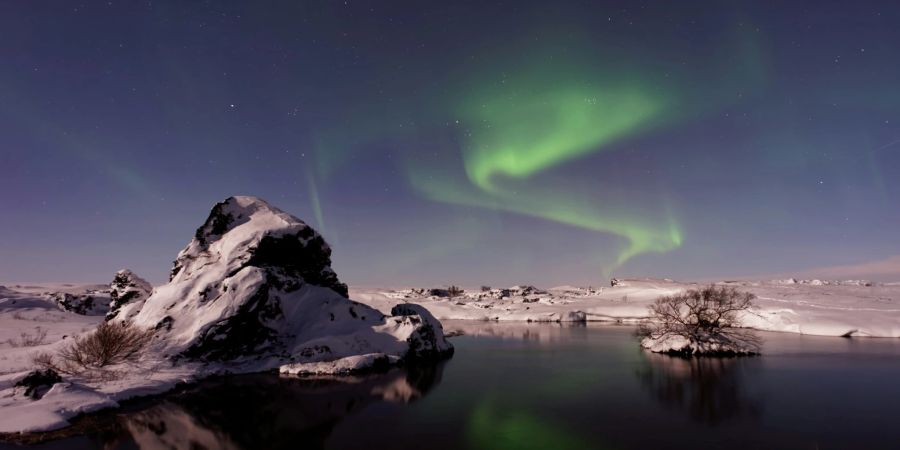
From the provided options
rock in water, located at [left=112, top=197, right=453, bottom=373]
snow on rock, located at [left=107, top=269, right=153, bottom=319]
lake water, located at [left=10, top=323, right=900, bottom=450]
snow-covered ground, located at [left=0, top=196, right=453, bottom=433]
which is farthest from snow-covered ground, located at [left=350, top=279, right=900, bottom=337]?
snow on rock, located at [left=107, top=269, right=153, bottom=319]

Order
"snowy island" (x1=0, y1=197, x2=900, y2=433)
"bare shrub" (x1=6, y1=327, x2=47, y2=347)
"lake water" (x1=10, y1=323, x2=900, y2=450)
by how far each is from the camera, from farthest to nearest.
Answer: "bare shrub" (x1=6, y1=327, x2=47, y2=347) → "snowy island" (x1=0, y1=197, x2=900, y2=433) → "lake water" (x1=10, y1=323, x2=900, y2=450)

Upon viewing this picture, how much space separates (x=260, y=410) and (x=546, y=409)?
14.3m

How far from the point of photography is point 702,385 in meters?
28.5

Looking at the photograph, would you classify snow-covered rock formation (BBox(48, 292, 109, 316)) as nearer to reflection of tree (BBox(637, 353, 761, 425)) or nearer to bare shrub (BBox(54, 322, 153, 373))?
bare shrub (BBox(54, 322, 153, 373))

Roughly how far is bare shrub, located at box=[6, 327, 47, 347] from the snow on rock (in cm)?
483

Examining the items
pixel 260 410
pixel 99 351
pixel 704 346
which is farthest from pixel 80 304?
pixel 704 346

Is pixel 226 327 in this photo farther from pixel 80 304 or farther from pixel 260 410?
pixel 80 304

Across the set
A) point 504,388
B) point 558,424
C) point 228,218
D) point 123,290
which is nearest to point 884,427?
point 558,424

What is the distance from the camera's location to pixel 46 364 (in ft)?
87.0

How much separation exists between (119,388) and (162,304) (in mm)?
11274

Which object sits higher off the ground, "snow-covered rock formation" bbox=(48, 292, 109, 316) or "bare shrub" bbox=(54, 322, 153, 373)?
"snow-covered rock formation" bbox=(48, 292, 109, 316)

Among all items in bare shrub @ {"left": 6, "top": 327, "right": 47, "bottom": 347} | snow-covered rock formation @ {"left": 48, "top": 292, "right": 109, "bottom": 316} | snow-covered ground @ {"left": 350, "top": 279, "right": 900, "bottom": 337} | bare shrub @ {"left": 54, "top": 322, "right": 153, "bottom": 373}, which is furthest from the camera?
snow-covered rock formation @ {"left": 48, "top": 292, "right": 109, "bottom": 316}

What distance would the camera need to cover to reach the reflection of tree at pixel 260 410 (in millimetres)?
18062

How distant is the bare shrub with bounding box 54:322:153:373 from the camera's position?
27.3 metres
